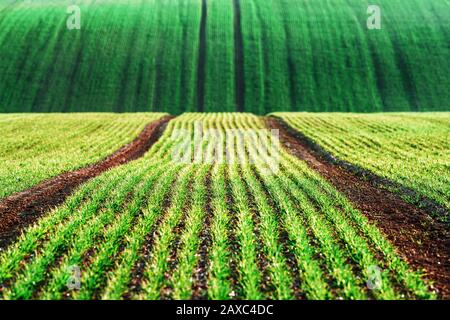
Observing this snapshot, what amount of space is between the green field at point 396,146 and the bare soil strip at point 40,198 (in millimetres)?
15750

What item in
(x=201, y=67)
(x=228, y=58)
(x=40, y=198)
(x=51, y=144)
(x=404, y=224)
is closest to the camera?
(x=404, y=224)

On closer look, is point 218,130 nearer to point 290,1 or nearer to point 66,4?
point 290,1

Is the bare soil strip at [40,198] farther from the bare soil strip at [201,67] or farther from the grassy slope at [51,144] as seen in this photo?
the bare soil strip at [201,67]

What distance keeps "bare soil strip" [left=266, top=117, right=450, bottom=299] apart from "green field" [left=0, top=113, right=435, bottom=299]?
1.70 ft

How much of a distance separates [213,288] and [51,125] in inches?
1464

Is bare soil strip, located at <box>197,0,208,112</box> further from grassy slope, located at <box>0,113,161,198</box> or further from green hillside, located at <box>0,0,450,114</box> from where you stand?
grassy slope, located at <box>0,113,161,198</box>

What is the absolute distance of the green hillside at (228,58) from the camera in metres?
69.3

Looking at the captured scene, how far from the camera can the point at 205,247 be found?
1091cm

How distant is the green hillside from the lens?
69312 mm

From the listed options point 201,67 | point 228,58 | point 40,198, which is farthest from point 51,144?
point 228,58

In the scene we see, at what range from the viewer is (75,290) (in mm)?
8523

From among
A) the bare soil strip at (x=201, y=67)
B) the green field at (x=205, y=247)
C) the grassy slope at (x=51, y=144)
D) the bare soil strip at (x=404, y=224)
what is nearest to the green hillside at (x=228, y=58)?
the bare soil strip at (x=201, y=67)

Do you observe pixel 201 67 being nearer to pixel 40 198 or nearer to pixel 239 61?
pixel 239 61

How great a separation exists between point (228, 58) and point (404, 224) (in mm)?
68720
